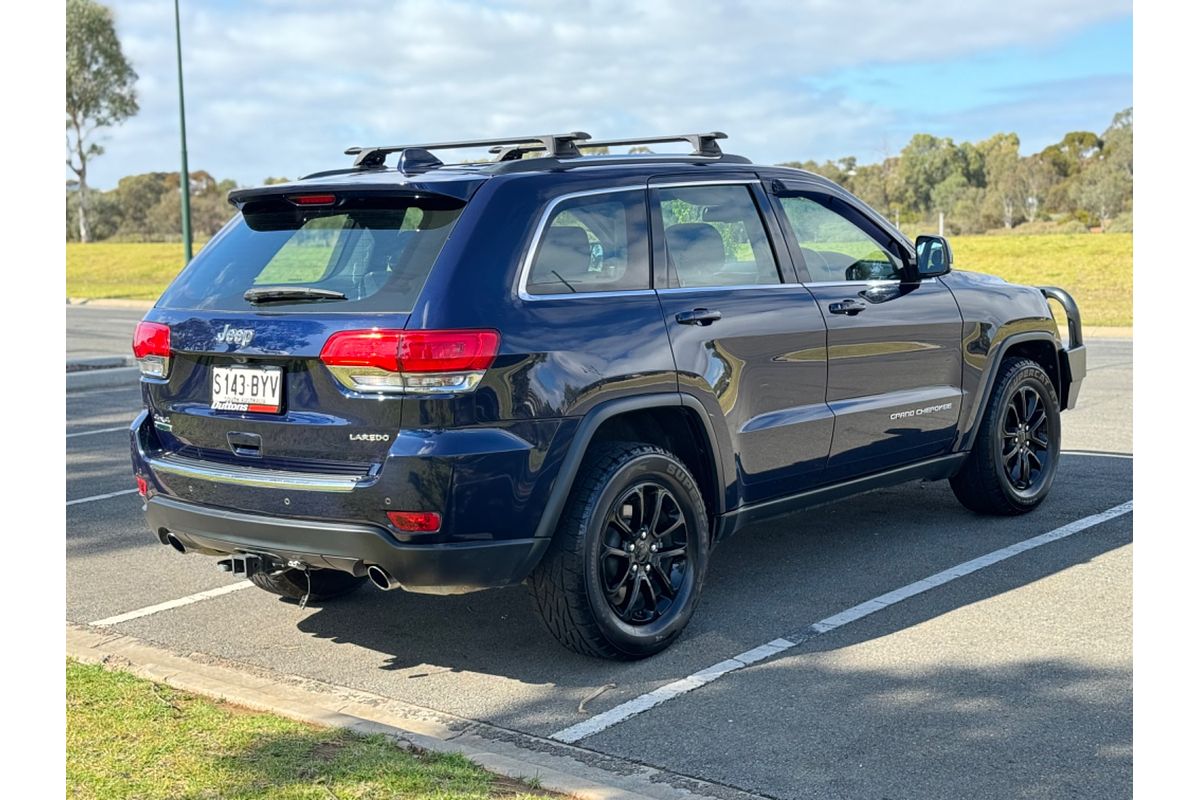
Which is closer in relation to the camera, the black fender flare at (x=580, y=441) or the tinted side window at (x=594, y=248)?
the black fender flare at (x=580, y=441)

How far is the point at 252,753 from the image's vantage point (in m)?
3.97

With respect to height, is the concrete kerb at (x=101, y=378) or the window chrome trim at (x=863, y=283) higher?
the window chrome trim at (x=863, y=283)

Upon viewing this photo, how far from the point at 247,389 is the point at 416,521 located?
2.67ft

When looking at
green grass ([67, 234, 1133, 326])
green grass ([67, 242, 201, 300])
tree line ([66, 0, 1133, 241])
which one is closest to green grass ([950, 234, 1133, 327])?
green grass ([67, 234, 1133, 326])

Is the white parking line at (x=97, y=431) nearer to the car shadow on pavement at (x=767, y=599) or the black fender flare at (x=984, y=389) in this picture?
the car shadow on pavement at (x=767, y=599)

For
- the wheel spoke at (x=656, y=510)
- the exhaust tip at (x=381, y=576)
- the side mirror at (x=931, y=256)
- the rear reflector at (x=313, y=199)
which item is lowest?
the exhaust tip at (x=381, y=576)

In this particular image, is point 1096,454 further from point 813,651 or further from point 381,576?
point 381,576

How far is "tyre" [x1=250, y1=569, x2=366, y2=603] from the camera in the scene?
5.78 meters

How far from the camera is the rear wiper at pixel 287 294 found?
4637 mm

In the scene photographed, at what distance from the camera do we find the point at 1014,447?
23.3ft

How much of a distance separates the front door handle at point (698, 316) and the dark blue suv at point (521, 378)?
0.01 m

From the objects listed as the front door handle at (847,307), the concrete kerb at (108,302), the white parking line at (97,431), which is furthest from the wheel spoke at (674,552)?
the concrete kerb at (108,302)

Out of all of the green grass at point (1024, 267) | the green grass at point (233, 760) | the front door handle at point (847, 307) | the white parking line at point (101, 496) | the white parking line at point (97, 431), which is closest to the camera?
the green grass at point (233, 760)
